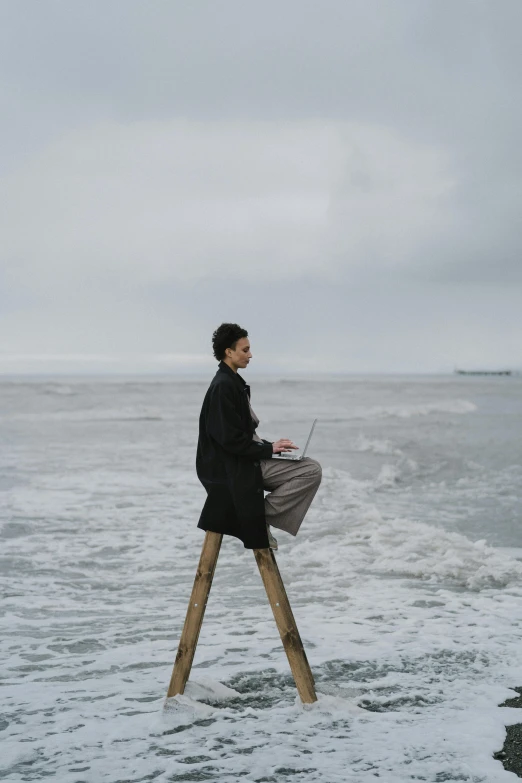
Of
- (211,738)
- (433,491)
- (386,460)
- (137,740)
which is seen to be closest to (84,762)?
(137,740)

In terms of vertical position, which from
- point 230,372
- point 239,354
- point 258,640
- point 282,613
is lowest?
point 258,640

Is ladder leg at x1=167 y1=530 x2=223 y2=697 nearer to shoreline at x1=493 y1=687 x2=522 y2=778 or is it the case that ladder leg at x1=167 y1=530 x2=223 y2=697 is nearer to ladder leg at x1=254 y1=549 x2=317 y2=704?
ladder leg at x1=254 y1=549 x2=317 y2=704

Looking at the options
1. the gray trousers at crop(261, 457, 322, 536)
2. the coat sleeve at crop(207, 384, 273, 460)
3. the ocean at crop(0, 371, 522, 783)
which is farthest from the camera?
the gray trousers at crop(261, 457, 322, 536)

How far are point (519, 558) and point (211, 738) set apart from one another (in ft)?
18.8

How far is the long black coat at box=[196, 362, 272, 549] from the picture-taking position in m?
4.32

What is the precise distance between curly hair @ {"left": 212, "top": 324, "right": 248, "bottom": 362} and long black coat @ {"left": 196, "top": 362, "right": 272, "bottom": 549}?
99mm

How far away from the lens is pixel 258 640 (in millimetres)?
5984

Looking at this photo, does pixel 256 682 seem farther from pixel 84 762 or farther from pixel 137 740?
pixel 84 762

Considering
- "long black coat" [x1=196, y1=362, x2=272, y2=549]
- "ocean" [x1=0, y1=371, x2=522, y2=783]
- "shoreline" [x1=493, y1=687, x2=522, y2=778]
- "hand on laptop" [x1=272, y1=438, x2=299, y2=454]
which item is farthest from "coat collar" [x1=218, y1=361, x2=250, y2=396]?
"shoreline" [x1=493, y1=687, x2=522, y2=778]

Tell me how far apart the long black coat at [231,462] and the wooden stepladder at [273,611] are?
0.43 ft

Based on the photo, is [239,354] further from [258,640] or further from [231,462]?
[258,640]

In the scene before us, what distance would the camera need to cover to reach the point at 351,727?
434 cm

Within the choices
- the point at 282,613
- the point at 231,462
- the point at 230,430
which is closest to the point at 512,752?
the point at 282,613

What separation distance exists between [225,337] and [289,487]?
3.16 feet
